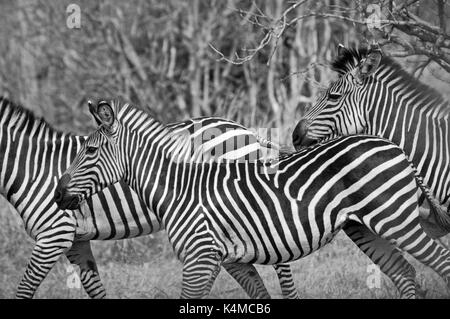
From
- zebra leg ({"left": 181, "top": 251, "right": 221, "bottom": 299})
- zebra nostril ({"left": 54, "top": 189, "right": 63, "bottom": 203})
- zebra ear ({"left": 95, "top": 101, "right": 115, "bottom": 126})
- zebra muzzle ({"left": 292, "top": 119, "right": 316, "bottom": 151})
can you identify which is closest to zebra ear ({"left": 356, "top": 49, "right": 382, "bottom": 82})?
zebra muzzle ({"left": 292, "top": 119, "right": 316, "bottom": 151})

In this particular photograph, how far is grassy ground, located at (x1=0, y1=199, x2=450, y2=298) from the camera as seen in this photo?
28.1ft

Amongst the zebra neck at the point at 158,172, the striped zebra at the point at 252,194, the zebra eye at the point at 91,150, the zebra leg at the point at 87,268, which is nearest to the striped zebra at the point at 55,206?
the zebra leg at the point at 87,268

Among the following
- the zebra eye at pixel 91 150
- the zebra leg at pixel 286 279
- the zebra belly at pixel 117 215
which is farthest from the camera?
the zebra belly at pixel 117 215

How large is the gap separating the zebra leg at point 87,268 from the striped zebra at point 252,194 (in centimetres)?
134

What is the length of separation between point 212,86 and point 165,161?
10.7m

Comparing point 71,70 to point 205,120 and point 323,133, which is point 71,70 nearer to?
point 205,120

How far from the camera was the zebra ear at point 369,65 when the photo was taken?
6.75 metres

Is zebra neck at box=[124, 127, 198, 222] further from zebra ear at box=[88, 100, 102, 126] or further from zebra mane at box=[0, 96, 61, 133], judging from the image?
zebra mane at box=[0, 96, 61, 133]

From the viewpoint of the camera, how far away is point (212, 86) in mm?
17328

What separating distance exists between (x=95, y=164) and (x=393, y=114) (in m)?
2.40

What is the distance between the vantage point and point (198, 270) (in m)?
6.29

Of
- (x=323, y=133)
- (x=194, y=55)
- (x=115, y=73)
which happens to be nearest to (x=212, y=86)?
(x=194, y=55)

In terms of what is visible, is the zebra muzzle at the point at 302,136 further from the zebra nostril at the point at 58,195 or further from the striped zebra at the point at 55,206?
the zebra nostril at the point at 58,195

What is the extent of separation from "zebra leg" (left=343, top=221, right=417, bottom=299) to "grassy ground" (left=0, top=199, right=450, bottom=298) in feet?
4.48
